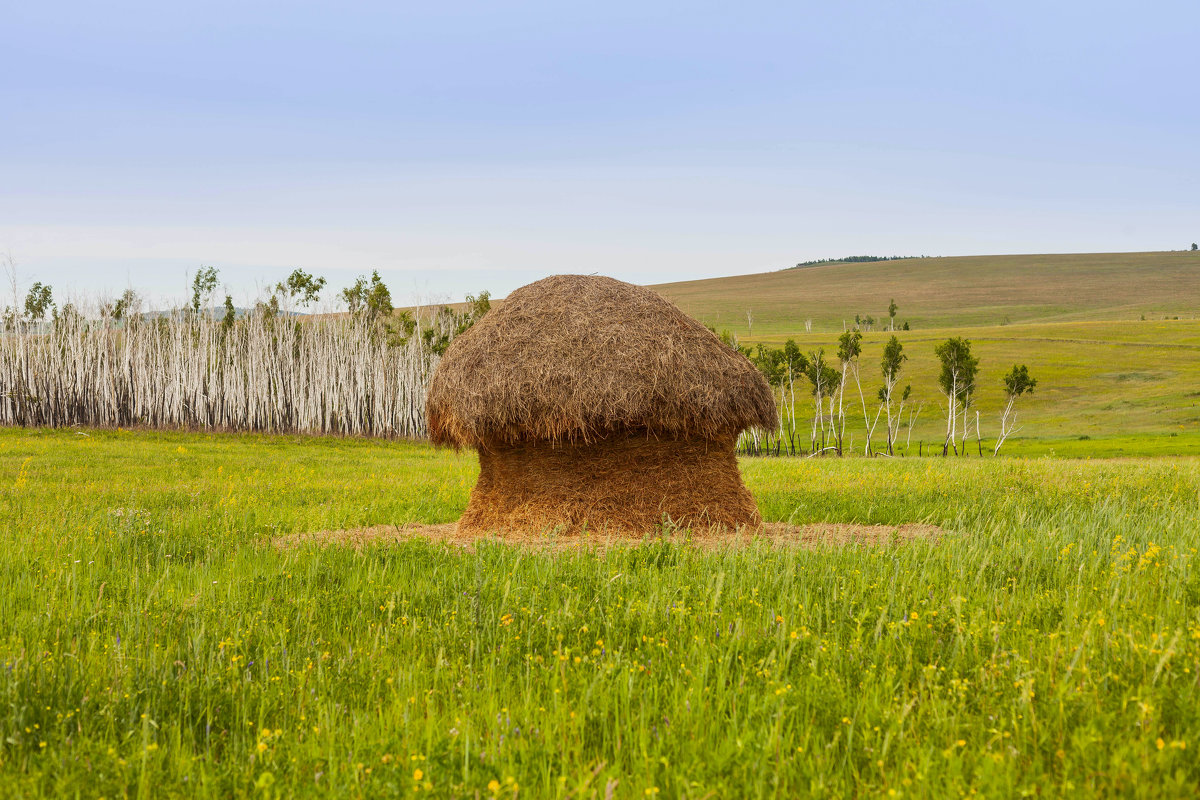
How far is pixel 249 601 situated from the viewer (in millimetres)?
6438

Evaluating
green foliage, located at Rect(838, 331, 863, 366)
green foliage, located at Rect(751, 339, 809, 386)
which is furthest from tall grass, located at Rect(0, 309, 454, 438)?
green foliage, located at Rect(838, 331, 863, 366)

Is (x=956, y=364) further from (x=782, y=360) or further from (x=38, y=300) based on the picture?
(x=38, y=300)

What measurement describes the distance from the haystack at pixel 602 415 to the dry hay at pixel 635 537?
277mm

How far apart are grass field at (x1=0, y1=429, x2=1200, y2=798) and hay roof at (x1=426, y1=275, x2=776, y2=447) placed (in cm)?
206

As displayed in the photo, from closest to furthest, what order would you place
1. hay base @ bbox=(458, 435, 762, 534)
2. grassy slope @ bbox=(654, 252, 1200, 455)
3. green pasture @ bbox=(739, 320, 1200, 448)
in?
hay base @ bbox=(458, 435, 762, 534)
green pasture @ bbox=(739, 320, 1200, 448)
grassy slope @ bbox=(654, 252, 1200, 455)

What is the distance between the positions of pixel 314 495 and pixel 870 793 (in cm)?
1438

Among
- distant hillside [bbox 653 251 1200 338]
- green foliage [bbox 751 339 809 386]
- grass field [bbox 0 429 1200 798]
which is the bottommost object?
grass field [bbox 0 429 1200 798]

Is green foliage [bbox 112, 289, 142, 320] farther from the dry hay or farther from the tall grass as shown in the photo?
the dry hay

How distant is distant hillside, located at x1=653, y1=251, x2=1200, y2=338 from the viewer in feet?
447

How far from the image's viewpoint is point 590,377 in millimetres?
9945

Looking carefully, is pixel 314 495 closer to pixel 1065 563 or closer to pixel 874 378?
pixel 1065 563

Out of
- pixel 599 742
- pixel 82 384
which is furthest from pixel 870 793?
pixel 82 384

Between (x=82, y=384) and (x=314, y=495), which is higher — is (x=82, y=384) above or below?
above

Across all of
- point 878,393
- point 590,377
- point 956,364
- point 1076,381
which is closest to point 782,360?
point 878,393
